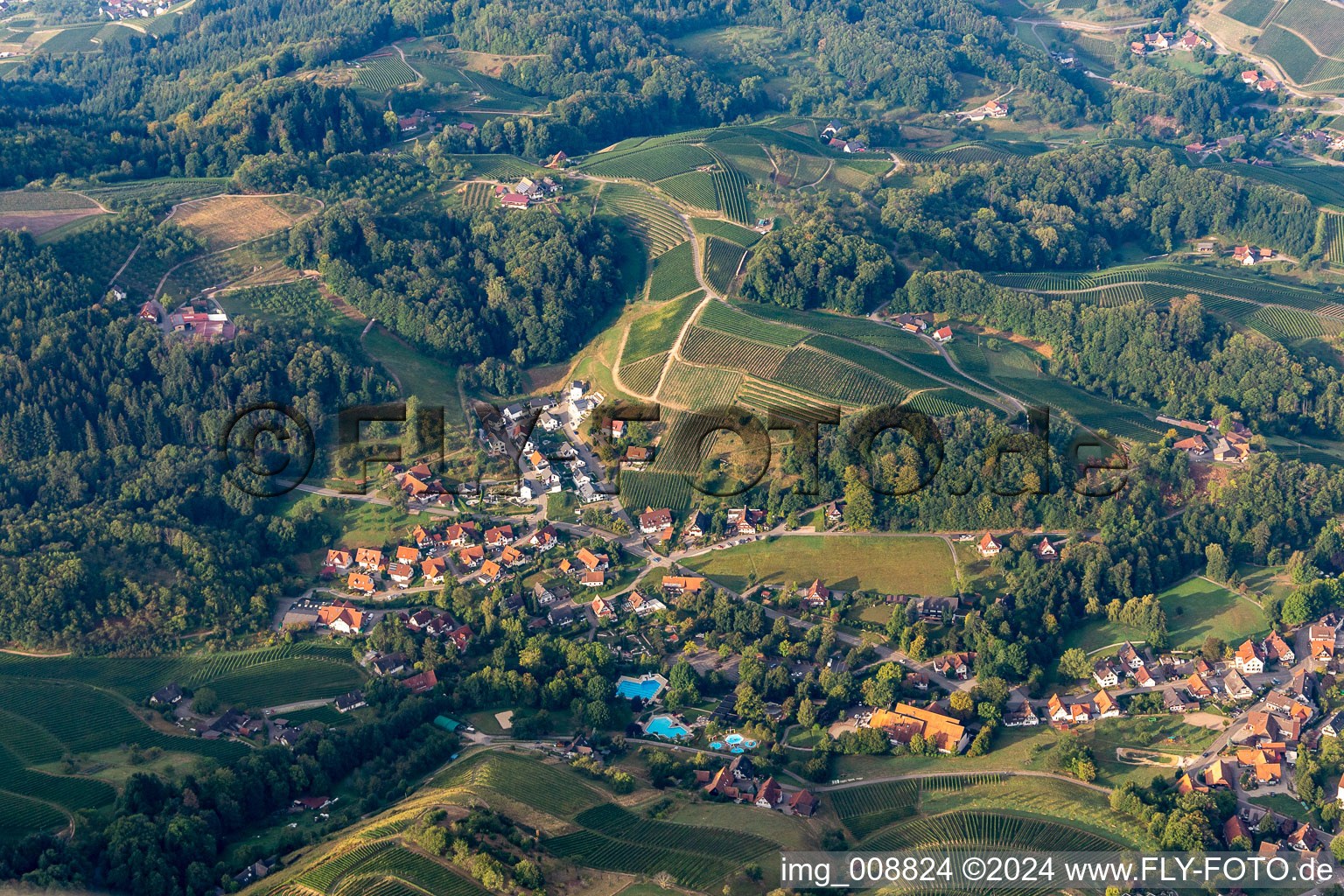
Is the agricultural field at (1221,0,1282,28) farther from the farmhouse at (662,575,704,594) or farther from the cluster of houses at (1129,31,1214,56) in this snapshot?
the farmhouse at (662,575,704,594)

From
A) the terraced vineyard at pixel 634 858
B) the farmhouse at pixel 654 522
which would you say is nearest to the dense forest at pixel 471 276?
the farmhouse at pixel 654 522

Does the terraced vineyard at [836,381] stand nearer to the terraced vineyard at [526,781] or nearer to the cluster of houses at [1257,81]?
the terraced vineyard at [526,781]

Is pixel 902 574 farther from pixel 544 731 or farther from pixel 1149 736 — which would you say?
pixel 544 731

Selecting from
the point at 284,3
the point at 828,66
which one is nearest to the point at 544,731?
the point at 828,66

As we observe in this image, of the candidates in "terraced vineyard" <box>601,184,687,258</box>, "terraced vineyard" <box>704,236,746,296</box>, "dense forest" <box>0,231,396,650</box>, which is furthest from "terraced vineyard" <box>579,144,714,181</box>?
"dense forest" <box>0,231,396,650</box>

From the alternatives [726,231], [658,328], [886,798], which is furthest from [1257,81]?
[886,798]

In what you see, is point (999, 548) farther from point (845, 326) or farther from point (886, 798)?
point (845, 326)
